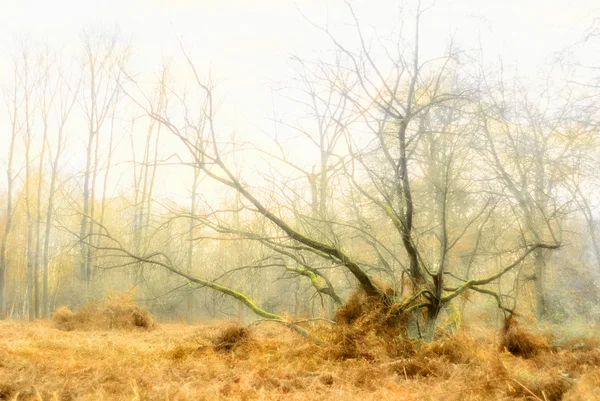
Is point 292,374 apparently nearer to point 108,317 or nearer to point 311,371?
point 311,371

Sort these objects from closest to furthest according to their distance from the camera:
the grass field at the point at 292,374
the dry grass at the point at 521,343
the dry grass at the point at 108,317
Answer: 1. the grass field at the point at 292,374
2. the dry grass at the point at 521,343
3. the dry grass at the point at 108,317

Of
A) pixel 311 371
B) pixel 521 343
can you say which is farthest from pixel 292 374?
pixel 521 343

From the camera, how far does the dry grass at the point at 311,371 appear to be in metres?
4.22

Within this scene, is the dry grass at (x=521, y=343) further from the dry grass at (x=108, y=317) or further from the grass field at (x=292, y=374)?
the dry grass at (x=108, y=317)

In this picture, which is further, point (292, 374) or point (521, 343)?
point (521, 343)

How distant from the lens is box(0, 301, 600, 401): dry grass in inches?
166

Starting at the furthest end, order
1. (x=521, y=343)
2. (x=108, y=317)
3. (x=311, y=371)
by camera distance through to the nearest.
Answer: (x=108, y=317)
(x=521, y=343)
(x=311, y=371)

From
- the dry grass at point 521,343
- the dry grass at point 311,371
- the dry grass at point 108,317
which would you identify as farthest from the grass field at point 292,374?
the dry grass at point 108,317

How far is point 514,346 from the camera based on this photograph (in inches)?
290

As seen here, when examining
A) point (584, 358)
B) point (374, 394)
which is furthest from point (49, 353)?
point (584, 358)

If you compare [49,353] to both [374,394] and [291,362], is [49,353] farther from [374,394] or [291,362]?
[374,394]

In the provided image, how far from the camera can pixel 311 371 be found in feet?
19.2

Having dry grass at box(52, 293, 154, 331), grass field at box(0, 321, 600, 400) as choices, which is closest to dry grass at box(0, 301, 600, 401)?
grass field at box(0, 321, 600, 400)

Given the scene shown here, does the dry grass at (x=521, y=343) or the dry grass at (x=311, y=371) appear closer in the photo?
the dry grass at (x=311, y=371)
